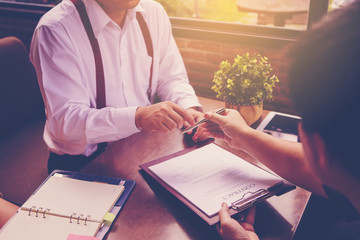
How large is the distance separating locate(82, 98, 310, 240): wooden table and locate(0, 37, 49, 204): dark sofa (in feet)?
2.42

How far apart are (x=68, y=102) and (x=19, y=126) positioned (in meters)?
0.99

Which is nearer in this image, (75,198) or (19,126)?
(75,198)

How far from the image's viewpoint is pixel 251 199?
3.20ft

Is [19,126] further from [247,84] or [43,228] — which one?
[247,84]

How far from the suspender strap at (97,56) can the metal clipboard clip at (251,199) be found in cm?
88

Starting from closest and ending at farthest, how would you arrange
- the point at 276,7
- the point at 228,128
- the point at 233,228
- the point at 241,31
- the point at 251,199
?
the point at 233,228 → the point at 251,199 → the point at 228,128 → the point at 241,31 → the point at 276,7

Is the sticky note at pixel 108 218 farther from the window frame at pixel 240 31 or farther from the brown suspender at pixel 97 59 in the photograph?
the window frame at pixel 240 31

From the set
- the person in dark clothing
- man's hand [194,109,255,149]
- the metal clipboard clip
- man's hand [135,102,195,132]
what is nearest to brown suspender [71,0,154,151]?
man's hand [135,102,195,132]

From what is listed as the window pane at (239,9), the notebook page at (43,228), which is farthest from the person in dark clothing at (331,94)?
the window pane at (239,9)

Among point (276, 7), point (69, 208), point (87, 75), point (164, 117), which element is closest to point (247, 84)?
point (164, 117)

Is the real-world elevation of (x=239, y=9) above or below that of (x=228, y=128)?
above

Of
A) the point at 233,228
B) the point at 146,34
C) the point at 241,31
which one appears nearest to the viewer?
the point at 233,228

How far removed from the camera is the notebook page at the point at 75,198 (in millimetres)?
965

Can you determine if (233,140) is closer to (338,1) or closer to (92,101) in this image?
(92,101)
